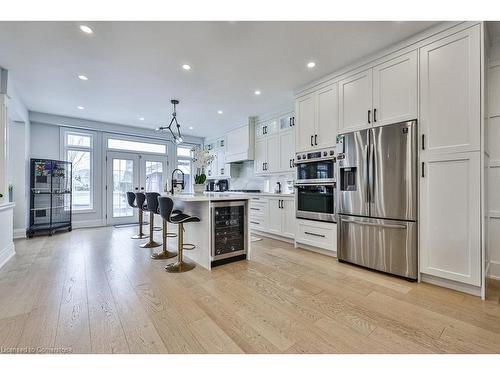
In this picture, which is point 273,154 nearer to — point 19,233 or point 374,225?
point 374,225

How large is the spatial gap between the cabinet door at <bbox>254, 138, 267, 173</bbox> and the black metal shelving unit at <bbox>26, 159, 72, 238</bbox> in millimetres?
4409

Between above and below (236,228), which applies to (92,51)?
above

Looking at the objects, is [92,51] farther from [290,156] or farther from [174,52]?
[290,156]

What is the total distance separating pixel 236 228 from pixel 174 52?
241cm

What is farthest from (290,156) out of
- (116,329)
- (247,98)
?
(116,329)

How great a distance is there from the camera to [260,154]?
547cm

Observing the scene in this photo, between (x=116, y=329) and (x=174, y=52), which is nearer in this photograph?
(x=116, y=329)

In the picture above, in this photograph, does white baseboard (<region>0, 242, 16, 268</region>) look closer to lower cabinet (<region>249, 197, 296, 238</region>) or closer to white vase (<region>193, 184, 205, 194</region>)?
white vase (<region>193, 184, 205, 194</region>)

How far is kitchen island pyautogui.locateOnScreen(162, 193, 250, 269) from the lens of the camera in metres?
2.88

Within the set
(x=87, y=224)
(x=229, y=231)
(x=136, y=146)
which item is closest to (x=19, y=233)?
(x=87, y=224)

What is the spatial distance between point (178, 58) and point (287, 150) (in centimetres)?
266

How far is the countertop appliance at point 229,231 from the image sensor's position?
9.82ft
